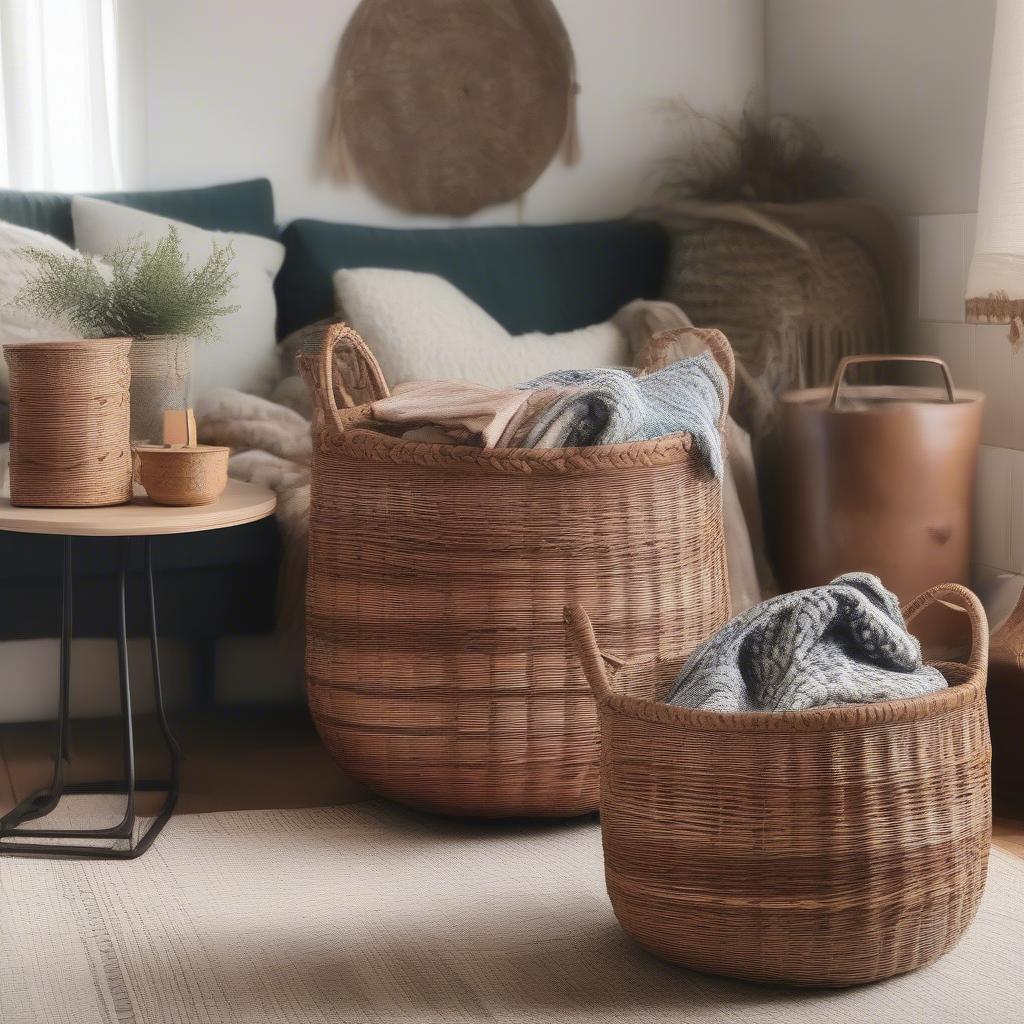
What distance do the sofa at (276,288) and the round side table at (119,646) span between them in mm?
170

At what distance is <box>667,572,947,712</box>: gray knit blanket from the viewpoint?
4.78 ft

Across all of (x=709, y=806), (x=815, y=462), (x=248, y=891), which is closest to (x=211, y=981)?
(x=248, y=891)

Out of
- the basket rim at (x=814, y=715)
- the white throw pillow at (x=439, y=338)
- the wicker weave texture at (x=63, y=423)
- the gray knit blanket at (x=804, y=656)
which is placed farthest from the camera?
the white throw pillow at (x=439, y=338)

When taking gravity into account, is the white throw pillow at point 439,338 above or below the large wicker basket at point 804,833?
above

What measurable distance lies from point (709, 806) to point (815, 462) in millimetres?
1189

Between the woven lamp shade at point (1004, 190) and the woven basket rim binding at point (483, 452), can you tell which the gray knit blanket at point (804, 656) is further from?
the woven lamp shade at point (1004, 190)

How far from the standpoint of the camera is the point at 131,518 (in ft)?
5.93

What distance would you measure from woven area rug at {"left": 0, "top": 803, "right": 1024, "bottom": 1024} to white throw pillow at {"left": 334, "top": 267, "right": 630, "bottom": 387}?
0.93 metres

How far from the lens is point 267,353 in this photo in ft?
8.95

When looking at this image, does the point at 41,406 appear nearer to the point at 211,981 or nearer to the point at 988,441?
the point at 211,981

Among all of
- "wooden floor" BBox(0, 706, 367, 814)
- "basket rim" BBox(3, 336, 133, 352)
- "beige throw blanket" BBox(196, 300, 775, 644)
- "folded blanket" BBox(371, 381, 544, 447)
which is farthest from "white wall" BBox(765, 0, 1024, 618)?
"basket rim" BBox(3, 336, 133, 352)

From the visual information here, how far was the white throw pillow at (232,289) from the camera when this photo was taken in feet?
8.61

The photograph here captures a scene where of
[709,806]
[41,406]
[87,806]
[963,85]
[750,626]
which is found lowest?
[87,806]

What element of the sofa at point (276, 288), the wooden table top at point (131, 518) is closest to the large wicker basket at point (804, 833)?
the wooden table top at point (131, 518)
